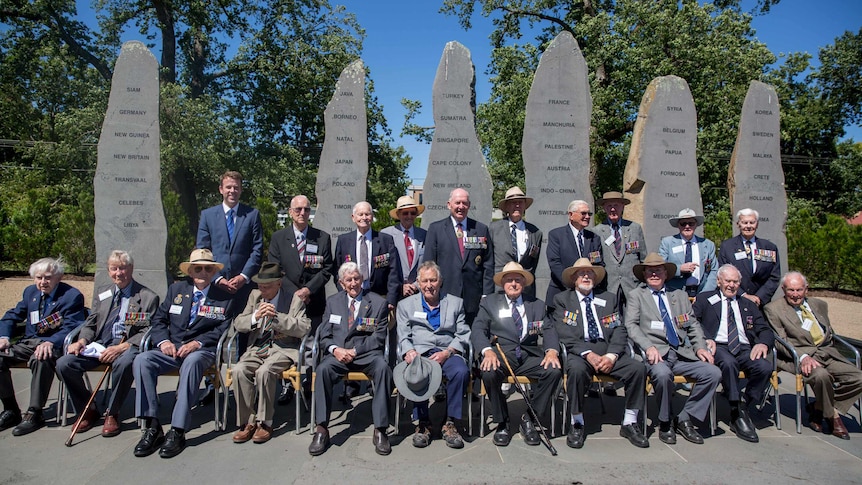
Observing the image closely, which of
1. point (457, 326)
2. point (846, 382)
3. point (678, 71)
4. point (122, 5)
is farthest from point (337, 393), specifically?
point (122, 5)

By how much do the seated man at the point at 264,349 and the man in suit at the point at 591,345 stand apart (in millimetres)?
2050

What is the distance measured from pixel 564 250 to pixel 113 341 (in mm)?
3849

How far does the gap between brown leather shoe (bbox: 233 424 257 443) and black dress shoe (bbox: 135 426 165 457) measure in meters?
Answer: 0.49

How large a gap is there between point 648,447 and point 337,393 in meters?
2.71

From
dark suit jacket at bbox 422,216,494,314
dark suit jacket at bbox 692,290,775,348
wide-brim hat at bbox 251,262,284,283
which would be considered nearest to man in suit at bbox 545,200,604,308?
dark suit jacket at bbox 422,216,494,314

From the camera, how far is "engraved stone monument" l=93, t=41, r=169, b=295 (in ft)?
21.5

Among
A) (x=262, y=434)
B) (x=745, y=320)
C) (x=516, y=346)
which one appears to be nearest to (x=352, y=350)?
(x=262, y=434)

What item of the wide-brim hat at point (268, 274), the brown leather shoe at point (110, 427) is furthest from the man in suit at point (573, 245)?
the brown leather shoe at point (110, 427)

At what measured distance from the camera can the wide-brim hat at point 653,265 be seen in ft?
14.3

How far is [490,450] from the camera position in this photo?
12.1ft

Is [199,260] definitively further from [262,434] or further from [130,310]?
[262,434]

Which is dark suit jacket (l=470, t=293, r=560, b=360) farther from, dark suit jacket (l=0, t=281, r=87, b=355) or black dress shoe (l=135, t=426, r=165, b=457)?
dark suit jacket (l=0, t=281, r=87, b=355)

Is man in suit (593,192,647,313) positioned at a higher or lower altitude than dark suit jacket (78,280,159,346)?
higher

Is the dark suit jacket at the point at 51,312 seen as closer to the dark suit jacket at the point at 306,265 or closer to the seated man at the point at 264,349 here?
the seated man at the point at 264,349
